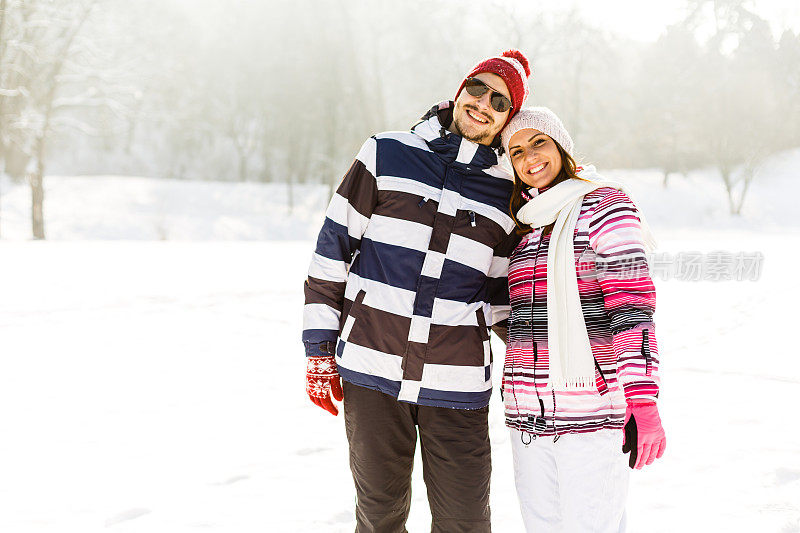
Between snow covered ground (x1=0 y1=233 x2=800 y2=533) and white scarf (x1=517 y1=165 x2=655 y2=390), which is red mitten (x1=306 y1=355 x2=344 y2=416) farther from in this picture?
snow covered ground (x1=0 y1=233 x2=800 y2=533)

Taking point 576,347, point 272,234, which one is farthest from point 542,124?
point 272,234

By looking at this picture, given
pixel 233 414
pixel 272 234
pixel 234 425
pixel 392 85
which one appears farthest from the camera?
pixel 392 85

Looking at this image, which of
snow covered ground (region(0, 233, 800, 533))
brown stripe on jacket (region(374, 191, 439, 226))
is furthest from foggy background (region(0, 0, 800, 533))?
brown stripe on jacket (region(374, 191, 439, 226))

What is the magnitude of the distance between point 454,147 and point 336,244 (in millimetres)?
539

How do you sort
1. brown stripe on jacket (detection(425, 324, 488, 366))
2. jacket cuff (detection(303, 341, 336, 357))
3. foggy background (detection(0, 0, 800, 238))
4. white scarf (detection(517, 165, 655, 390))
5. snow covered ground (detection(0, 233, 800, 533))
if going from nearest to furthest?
white scarf (detection(517, 165, 655, 390))
brown stripe on jacket (detection(425, 324, 488, 366))
jacket cuff (detection(303, 341, 336, 357))
snow covered ground (detection(0, 233, 800, 533))
foggy background (detection(0, 0, 800, 238))

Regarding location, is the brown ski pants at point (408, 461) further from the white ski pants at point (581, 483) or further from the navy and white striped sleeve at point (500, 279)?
the navy and white striped sleeve at point (500, 279)

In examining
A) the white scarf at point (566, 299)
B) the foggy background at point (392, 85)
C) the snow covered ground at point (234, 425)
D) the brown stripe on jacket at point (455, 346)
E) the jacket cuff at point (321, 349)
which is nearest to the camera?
the white scarf at point (566, 299)

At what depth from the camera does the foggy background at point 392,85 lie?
1123 inches

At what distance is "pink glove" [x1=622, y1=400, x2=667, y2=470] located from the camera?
164cm

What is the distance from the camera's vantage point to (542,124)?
2053mm

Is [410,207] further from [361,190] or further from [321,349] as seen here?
[321,349]

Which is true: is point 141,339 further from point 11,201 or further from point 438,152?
point 11,201

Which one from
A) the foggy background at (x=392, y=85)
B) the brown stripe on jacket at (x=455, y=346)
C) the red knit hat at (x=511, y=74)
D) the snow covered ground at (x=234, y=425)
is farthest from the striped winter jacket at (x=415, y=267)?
the foggy background at (x=392, y=85)

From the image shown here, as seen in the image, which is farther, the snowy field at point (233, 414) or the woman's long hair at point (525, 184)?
the snowy field at point (233, 414)
